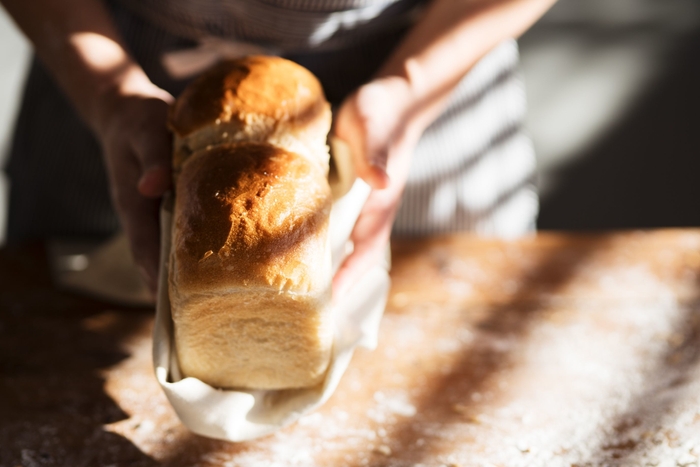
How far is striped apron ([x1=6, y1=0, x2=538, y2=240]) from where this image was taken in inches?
41.8

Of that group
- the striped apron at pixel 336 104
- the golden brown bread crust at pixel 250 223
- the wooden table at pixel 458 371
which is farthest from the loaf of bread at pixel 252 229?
the striped apron at pixel 336 104

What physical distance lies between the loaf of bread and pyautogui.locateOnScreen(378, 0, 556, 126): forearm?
215 mm

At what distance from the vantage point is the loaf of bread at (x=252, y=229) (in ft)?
2.10

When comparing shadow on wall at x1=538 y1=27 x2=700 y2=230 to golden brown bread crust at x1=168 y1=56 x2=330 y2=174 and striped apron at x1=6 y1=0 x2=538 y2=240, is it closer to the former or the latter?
striped apron at x1=6 y1=0 x2=538 y2=240

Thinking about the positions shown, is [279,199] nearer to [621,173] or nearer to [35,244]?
[35,244]

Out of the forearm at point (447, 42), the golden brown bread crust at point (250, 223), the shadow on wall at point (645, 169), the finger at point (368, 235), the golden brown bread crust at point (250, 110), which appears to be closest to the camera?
the golden brown bread crust at point (250, 223)

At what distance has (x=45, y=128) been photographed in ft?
4.10

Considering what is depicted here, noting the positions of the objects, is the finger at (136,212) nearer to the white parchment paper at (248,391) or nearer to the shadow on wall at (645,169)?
the white parchment paper at (248,391)

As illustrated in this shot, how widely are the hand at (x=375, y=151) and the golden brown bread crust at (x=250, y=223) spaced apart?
0.38 ft

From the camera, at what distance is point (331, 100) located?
1.14 meters

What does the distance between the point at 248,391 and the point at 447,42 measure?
62 centimetres

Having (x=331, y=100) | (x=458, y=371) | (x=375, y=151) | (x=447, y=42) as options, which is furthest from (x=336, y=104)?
(x=458, y=371)

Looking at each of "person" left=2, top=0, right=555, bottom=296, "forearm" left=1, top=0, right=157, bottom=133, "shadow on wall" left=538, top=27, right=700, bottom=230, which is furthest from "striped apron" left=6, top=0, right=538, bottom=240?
"shadow on wall" left=538, top=27, right=700, bottom=230

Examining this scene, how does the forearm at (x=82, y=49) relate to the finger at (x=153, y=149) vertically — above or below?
above
